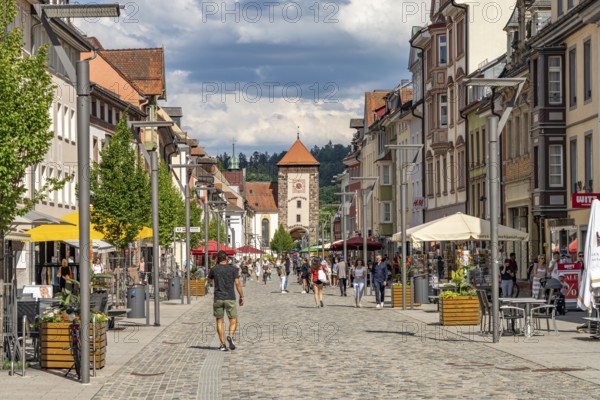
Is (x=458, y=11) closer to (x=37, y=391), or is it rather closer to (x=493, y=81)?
(x=493, y=81)

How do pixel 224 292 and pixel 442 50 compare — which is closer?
pixel 224 292

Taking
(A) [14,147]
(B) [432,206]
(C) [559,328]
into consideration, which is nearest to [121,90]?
(B) [432,206]

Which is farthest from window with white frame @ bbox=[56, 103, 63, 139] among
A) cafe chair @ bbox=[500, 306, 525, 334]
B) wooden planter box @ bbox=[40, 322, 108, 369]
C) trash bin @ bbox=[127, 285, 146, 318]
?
wooden planter box @ bbox=[40, 322, 108, 369]

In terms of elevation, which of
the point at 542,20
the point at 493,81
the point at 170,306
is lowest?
the point at 170,306

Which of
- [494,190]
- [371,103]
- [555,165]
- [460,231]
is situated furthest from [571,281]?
[371,103]

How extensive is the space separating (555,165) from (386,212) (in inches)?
2075

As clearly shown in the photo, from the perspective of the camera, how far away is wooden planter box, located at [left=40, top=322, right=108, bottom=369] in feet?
56.2

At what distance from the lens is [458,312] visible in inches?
1107

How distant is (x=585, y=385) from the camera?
14.9 meters

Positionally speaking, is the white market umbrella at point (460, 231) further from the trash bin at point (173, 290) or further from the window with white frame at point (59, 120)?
the window with white frame at point (59, 120)

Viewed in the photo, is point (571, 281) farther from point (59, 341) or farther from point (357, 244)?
point (357, 244)

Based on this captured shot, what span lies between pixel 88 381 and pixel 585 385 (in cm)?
596

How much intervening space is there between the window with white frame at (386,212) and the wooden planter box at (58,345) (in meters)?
78.3

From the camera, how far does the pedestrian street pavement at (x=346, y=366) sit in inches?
571
